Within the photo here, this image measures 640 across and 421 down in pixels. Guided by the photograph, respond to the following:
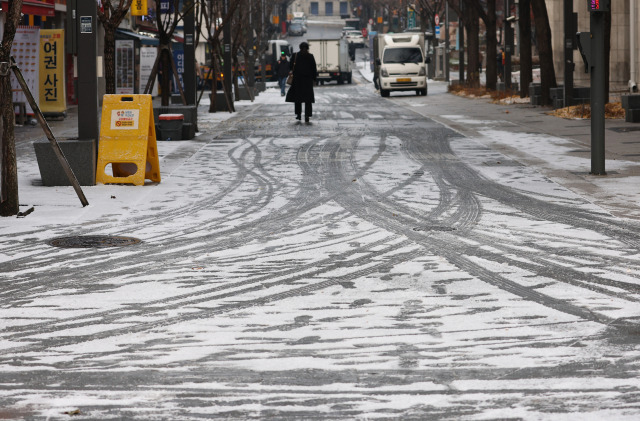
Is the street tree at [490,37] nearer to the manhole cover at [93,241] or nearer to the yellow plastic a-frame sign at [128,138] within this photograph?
the yellow plastic a-frame sign at [128,138]

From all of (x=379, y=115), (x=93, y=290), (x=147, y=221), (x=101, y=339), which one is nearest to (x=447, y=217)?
(x=147, y=221)

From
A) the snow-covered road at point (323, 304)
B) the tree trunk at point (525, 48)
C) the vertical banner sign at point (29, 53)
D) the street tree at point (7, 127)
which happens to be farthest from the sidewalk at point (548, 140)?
the street tree at point (7, 127)

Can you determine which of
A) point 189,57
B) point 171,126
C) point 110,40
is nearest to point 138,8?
point 189,57

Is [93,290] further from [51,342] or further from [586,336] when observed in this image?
[586,336]

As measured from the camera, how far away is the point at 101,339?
6.62m

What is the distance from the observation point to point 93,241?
34.2 ft

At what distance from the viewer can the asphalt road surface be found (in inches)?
216

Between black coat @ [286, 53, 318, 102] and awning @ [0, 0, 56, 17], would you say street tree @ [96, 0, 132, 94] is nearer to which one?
black coat @ [286, 53, 318, 102]

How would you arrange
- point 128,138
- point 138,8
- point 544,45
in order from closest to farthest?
point 128,138 < point 544,45 < point 138,8

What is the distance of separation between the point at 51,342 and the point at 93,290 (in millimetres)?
1618

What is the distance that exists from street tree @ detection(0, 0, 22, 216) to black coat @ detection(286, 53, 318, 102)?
16.1 metres

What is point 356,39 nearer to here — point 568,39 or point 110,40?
point 568,39

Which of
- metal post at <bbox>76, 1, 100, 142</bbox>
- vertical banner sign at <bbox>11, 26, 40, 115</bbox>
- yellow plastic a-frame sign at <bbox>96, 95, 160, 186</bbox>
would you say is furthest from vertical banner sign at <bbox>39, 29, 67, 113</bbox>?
yellow plastic a-frame sign at <bbox>96, 95, 160, 186</bbox>

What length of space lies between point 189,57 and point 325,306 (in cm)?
2036
